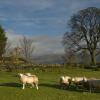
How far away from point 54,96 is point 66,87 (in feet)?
32.9

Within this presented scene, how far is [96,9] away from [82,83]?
226ft

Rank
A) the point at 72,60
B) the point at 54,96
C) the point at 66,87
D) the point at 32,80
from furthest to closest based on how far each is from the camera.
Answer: the point at 72,60, the point at 66,87, the point at 32,80, the point at 54,96

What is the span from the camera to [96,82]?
3772 centimetres

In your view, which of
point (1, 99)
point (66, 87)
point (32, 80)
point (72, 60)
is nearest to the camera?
point (1, 99)

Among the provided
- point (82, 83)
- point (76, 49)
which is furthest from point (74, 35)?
point (82, 83)

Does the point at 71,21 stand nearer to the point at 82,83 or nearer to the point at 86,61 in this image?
the point at 86,61

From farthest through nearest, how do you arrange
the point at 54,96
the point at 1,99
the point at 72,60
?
the point at 72,60
the point at 54,96
the point at 1,99

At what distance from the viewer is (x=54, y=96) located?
31.0 metres

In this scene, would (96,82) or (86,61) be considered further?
(86,61)

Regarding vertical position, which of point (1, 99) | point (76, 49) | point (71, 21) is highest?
point (71, 21)

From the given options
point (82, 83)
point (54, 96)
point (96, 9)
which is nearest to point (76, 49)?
point (96, 9)

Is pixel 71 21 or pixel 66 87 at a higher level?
pixel 71 21

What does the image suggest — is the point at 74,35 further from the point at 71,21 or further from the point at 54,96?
the point at 54,96

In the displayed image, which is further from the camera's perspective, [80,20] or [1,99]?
[80,20]
